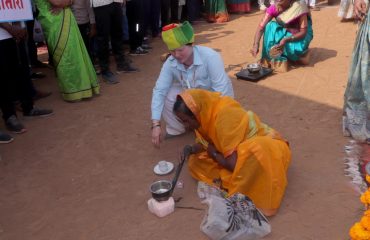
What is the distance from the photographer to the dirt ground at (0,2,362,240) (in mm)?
3000

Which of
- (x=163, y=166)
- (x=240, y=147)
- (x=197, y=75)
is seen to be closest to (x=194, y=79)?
(x=197, y=75)

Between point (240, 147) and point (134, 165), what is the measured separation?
1225 millimetres

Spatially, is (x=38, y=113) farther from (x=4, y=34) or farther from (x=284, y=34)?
(x=284, y=34)

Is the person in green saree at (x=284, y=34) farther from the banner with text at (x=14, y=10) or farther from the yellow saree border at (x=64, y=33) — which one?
the banner with text at (x=14, y=10)

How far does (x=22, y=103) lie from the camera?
4.88 m

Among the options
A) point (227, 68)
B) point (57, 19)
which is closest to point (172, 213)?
point (57, 19)

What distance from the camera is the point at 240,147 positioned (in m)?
2.98

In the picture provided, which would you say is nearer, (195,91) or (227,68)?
(195,91)

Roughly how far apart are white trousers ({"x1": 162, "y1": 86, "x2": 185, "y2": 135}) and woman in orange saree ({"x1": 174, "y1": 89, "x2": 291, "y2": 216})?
952 mm

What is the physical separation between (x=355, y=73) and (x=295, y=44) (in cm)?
184

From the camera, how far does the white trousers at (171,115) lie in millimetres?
4078

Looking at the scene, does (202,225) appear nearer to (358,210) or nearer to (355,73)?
(358,210)

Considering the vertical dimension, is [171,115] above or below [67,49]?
below

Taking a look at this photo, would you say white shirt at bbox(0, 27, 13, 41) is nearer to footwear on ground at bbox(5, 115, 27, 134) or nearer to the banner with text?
the banner with text
